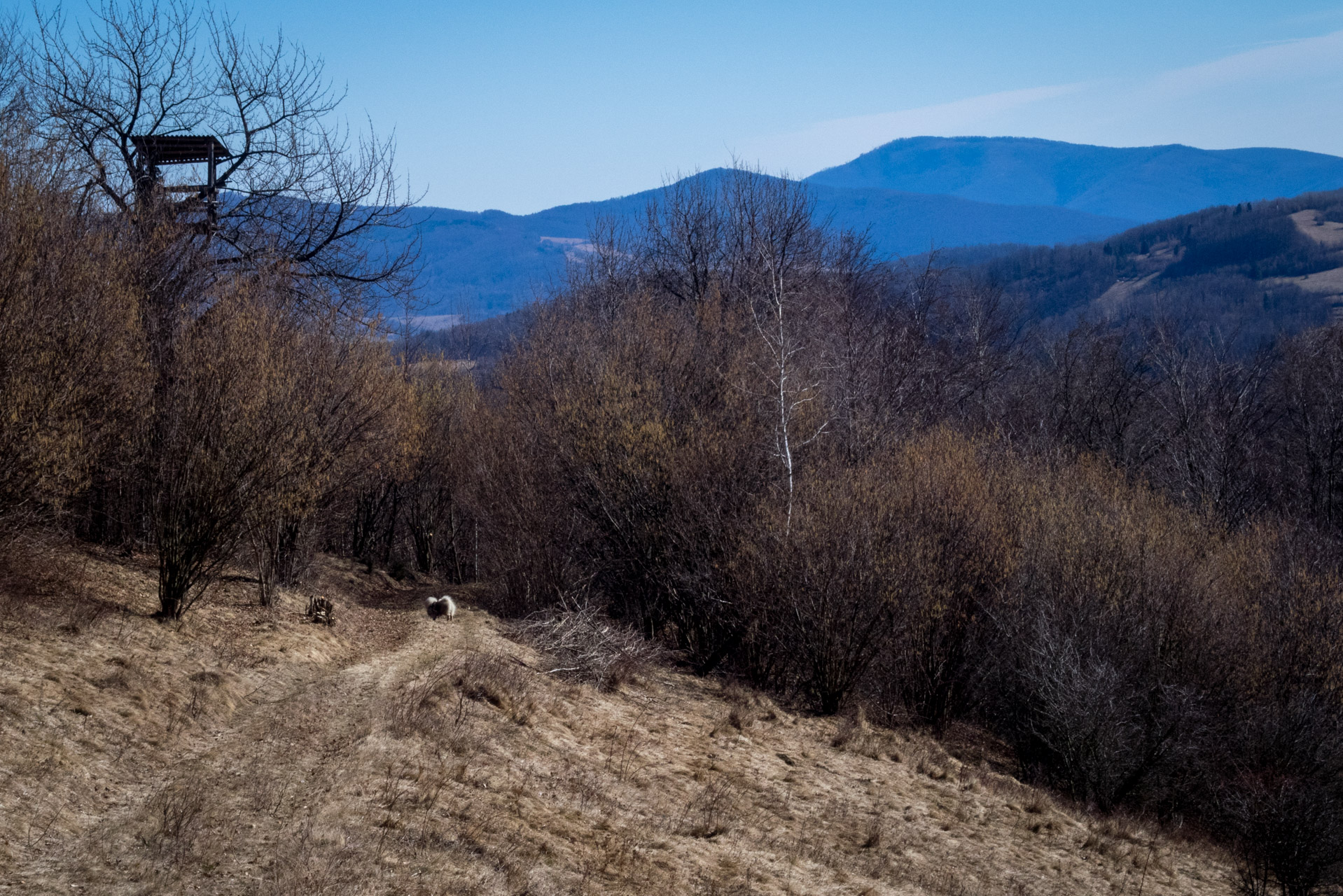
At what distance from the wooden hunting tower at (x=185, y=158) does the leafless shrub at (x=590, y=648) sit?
407 inches

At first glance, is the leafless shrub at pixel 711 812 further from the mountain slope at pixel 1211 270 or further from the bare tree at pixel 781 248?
the mountain slope at pixel 1211 270

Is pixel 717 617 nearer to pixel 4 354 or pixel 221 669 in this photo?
pixel 221 669

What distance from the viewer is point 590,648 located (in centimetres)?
1594

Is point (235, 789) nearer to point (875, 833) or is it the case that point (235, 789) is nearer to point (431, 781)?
point (431, 781)

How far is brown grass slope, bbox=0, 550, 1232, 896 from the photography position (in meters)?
7.11

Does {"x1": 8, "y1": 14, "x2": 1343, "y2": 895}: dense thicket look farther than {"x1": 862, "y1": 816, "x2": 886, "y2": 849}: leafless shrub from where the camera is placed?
Yes

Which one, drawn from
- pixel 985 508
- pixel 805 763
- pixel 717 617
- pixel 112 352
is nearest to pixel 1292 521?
pixel 985 508

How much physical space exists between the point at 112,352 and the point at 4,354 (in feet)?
5.94

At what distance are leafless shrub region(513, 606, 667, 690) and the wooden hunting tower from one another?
407 inches

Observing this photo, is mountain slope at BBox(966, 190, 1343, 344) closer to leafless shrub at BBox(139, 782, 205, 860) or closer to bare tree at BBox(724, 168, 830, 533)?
Result: bare tree at BBox(724, 168, 830, 533)

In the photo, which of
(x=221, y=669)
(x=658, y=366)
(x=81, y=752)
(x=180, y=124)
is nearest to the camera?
(x=81, y=752)

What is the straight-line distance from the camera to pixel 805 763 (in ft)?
45.6

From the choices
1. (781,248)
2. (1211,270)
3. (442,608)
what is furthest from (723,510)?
(1211,270)

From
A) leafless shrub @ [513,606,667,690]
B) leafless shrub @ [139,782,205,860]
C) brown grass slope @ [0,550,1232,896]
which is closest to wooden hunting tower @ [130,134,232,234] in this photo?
brown grass slope @ [0,550,1232,896]
